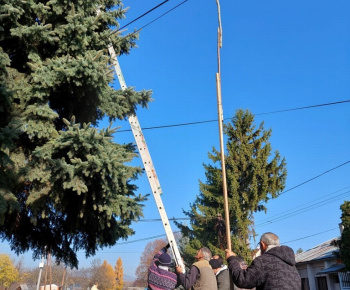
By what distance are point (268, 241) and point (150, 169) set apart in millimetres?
4666

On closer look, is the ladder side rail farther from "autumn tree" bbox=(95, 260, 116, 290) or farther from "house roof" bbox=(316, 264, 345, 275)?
"autumn tree" bbox=(95, 260, 116, 290)

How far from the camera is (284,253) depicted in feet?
10.7

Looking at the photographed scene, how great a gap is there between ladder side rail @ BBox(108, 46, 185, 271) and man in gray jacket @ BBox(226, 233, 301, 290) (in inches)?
136

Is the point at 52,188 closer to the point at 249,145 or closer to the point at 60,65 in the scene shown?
the point at 60,65

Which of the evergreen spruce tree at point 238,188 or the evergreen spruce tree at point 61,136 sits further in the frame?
the evergreen spruce tree at point 238,188

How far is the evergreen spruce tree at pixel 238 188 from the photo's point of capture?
81.5 feet

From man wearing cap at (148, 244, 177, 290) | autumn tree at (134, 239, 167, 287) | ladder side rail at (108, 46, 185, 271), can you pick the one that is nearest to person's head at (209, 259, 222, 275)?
man wearing cap at (148, 244, 177, 290)

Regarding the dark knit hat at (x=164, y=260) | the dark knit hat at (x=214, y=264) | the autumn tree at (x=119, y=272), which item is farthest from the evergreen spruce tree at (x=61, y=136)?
the autumn tree at (x=119, y=272)

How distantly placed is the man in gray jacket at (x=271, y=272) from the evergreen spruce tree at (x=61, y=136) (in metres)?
3.59

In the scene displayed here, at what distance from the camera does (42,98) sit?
23.5 ft

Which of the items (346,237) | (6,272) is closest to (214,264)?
(346,237)

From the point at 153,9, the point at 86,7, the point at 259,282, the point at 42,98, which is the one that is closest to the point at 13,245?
the point at 42,98

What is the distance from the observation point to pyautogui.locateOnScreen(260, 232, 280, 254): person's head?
11.1 feet

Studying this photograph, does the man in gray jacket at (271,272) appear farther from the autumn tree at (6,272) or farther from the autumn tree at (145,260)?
the autumn tree at (145,260)
